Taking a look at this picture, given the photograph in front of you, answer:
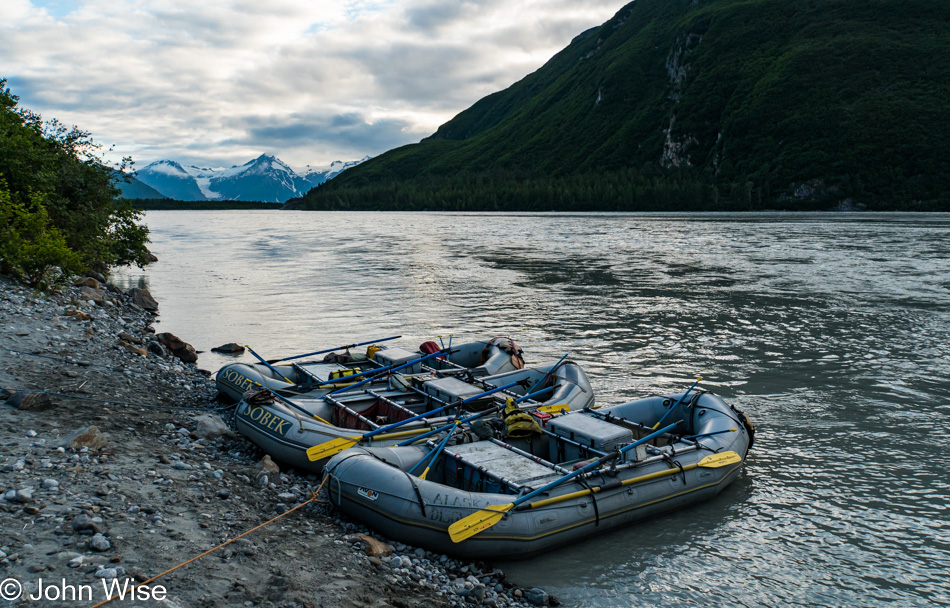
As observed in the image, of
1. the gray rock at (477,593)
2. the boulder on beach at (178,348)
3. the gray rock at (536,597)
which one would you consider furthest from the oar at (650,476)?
the boulder on beach at (178,348)

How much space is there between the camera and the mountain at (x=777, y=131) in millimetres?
118812

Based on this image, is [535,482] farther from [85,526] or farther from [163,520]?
[85,526]

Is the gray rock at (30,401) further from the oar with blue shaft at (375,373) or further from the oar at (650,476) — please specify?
the oar at (650,476)

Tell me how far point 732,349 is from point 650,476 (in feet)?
35.2

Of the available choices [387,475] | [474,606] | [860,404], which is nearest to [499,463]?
[387,475]

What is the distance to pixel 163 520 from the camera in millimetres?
7059

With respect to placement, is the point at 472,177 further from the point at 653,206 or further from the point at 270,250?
the point at 270,250

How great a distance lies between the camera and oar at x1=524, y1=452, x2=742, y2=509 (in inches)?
325

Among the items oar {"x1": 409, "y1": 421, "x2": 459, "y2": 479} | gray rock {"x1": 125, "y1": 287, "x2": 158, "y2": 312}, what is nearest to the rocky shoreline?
oar {"x1": 409, "y1": 421, "x2": 459, "y2": 479}

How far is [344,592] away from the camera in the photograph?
258 inches

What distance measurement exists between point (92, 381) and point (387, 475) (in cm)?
646

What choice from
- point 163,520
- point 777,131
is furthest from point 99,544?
point 777,131

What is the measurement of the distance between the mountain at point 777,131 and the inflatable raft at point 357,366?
114 metres

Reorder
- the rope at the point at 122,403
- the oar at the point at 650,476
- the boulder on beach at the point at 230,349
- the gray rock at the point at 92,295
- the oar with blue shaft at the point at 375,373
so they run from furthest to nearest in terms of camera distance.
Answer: the gray rock at the point at 92,295 < the boulder on beach at the point at 230,349 < the oar with blue shaft at the point at 375,373 < the rope at the point at 122,403 < the oar at the point at 650,476
